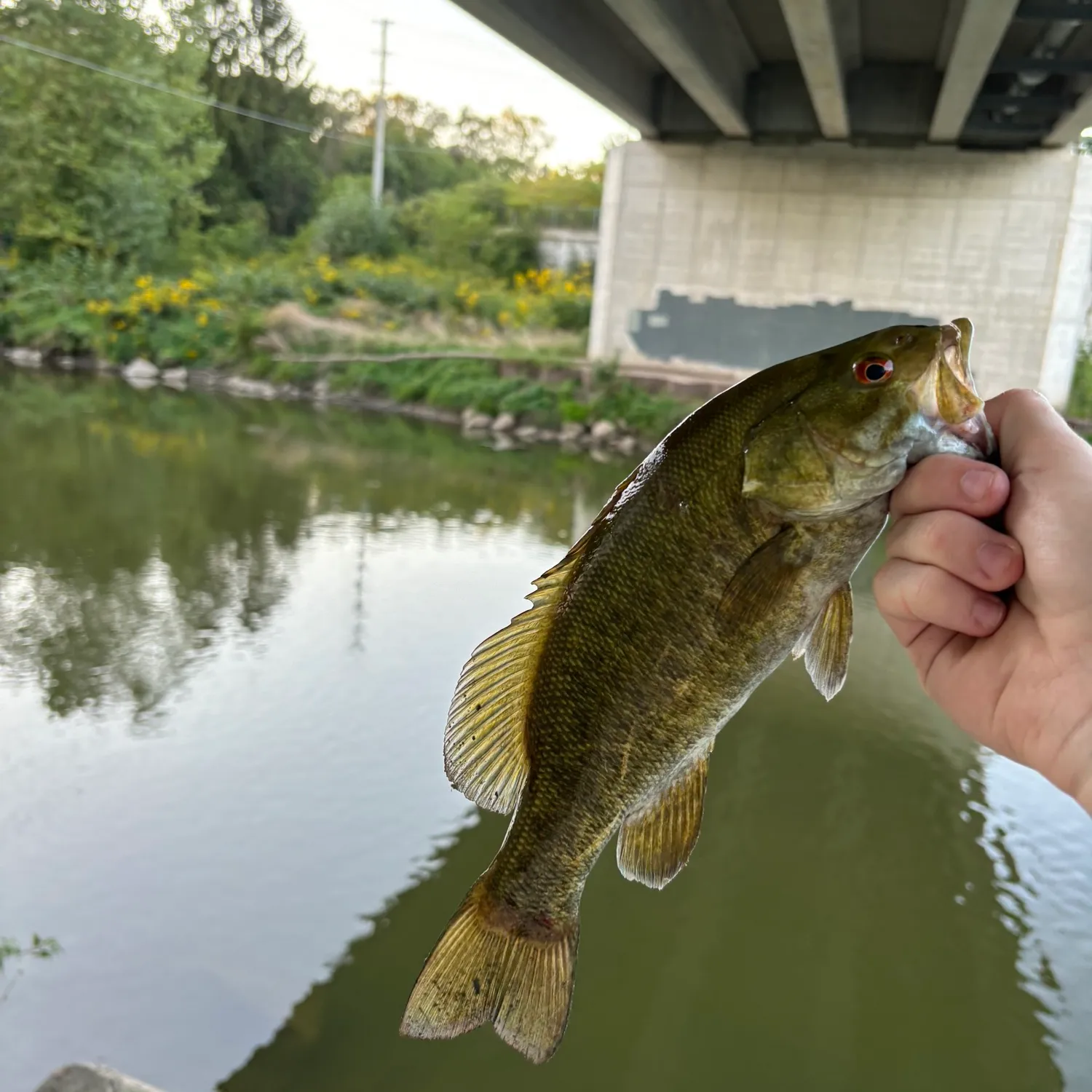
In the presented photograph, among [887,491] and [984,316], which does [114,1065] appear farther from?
[984,316]

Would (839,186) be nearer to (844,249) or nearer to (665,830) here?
(844,249)

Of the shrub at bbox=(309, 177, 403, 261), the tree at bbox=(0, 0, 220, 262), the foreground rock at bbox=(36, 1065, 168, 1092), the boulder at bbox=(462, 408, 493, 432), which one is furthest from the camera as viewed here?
the shrub at bbox=(309, 177, 403, 261)

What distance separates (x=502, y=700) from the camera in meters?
1.58

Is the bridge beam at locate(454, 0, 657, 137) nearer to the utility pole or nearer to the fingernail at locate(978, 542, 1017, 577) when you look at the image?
the fingernail at locate(978, 542, 1017, 577)

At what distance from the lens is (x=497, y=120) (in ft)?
144

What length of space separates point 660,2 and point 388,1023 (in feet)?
24.0

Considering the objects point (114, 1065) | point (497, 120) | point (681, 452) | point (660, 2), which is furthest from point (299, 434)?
point (497, 120)

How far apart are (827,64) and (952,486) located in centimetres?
927

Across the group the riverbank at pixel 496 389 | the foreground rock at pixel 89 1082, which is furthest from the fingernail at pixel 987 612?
the riverbank at pixel 496 389

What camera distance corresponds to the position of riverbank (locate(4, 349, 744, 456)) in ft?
50.4

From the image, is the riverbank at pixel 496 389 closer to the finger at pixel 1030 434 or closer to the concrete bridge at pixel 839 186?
the concrete bridge at pixel 839 186

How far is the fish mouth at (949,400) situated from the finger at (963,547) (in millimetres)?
105

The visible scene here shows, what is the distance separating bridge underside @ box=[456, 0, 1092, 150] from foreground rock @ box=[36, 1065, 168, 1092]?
22.9ft

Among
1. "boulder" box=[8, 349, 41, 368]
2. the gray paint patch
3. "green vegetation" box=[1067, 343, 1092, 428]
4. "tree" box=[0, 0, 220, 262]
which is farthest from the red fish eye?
"tree" box=[0, 0, 220, 262]
